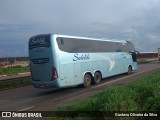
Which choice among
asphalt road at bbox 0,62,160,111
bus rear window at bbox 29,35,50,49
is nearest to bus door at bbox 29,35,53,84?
bus rear window at bbox 29,35,50,49

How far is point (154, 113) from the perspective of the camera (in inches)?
281

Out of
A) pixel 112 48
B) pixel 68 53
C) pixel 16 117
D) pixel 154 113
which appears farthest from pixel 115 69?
pixel 154 113

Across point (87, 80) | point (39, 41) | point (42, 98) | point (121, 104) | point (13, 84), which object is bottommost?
point (13, 84)

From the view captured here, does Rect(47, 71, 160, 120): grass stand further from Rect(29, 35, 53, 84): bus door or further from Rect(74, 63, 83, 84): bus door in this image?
Rect(74, 63, 83, 84): bus door

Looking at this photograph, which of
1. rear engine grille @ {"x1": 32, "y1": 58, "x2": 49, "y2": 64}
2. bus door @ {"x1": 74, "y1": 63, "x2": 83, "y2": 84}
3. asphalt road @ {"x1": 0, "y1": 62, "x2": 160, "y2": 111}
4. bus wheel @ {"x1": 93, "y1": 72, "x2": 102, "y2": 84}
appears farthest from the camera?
bus wheel @ {"x1": 93, "y1": 72, "x2": 102, "y2": 84}

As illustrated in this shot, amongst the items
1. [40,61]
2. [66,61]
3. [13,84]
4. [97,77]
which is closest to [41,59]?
[40,61]

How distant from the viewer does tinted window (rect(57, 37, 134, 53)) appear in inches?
640

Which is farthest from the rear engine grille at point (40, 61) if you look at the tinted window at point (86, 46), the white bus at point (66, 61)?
the tinted window at point (86, 46)

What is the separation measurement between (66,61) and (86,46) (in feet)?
10.3

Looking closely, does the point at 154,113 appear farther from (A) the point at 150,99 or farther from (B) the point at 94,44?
(B) the point at 94,44

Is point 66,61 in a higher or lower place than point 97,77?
higher

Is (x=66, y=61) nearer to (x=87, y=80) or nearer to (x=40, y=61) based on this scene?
(x=40, y=61)

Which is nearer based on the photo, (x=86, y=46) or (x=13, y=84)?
(x=86, y=46)

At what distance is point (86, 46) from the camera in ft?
62.0
